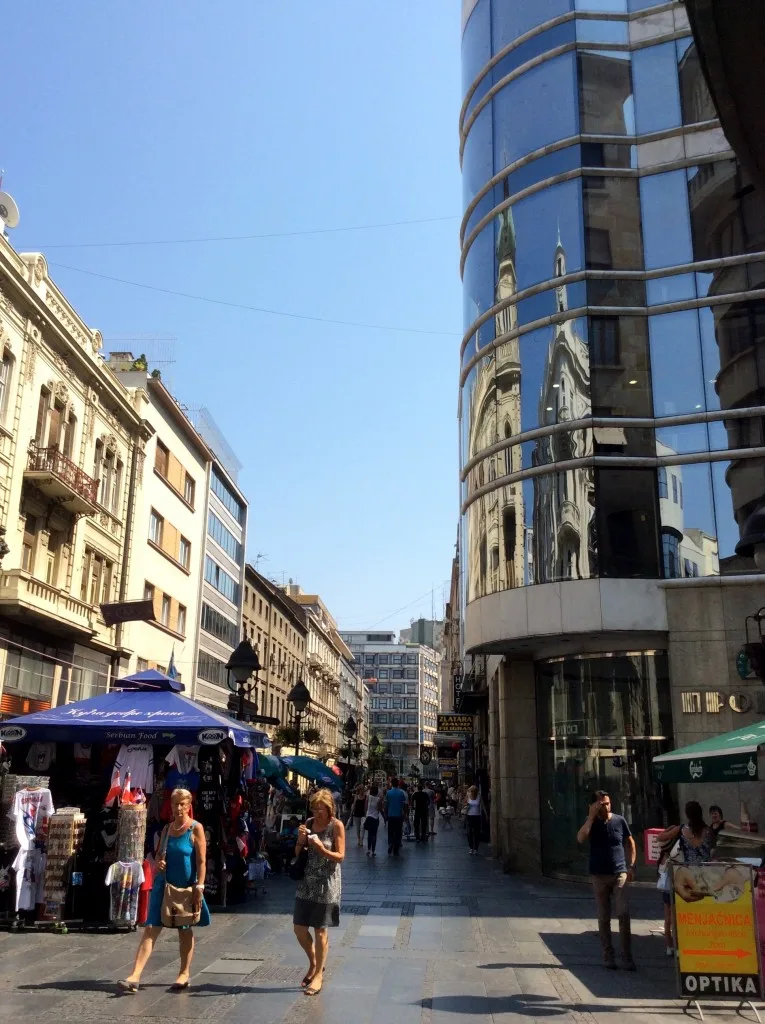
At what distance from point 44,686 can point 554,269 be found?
743 inches

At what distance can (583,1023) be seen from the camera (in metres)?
7.12

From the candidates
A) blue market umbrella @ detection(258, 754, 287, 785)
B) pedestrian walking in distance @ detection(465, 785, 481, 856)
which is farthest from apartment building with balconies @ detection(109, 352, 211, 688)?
pedestrian walking in distance @ detection(465, 785, 481, 856)

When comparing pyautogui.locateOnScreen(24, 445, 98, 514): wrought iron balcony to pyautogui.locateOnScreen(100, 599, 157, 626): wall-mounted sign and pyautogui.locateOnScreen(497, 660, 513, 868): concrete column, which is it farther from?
pyautogui.locateOnScreen(497, 660, 513, 868): concrete column

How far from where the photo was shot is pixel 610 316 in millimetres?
18969

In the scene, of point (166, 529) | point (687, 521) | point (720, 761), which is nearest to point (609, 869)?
point (720, 761)

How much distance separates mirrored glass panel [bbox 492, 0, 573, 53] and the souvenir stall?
17.6 m

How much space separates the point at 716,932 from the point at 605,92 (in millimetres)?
18221

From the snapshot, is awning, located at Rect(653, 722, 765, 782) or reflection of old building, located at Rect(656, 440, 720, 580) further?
reflection of old building, located at Rect(656, 440, 720, 580)

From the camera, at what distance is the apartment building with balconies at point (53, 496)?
24516 millimetres

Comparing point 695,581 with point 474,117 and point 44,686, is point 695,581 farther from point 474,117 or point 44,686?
point 44,686

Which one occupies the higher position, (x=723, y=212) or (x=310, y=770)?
(x=723, y=212)

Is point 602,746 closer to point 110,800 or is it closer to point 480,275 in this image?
point 110,800

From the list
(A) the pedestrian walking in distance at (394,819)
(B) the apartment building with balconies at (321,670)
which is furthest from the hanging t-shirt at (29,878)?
(B) the apartment building with balconies at (321,670)

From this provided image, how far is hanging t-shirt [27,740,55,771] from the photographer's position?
12391mm
